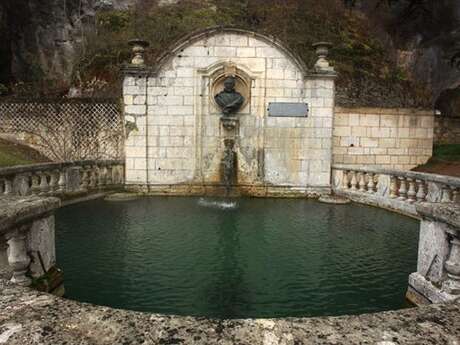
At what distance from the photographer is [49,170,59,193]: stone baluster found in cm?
770

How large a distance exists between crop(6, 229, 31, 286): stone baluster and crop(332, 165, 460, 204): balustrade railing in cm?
574

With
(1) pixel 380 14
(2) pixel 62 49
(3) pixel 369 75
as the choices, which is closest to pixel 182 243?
(3) pixel 369 75

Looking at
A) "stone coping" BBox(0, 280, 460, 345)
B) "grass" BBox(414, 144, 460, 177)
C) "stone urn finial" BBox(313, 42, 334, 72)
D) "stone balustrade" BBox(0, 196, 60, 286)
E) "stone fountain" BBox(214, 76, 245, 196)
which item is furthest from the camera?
"grass" BBox(414, 144, 460, 177)

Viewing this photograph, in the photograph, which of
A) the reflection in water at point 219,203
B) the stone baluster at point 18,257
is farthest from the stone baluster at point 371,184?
the stone baluster at point 18,257

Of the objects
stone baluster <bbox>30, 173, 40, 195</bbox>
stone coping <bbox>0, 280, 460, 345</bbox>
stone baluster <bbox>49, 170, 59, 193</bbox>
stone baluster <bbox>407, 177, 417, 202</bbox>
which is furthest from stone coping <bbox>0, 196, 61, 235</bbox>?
stone baluster <bbox>407, 177, 417, 202</bbox>

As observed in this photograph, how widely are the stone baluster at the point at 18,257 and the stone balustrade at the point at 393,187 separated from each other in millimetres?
5687

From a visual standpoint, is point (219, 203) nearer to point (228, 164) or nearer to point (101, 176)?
point (228, 164)

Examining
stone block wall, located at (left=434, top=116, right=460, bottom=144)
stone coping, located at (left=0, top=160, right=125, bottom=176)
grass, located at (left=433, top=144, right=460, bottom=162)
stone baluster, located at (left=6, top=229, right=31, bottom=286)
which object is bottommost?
stone baluster, located at (left=6, top=229, right=31, bottom=286)

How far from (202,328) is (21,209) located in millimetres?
2099

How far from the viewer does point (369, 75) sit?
16.1 meters

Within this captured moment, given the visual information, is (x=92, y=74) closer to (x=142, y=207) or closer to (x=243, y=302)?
(x=142, y=207)

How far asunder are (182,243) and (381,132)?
25.6 feet

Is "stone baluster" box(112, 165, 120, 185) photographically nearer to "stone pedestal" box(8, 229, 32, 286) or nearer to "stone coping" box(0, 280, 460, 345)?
"stone pedestal" box(8, 229, 32, 286)

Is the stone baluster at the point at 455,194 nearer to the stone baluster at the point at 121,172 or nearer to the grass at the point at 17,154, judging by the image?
the stone baluster at the point at 121,172
